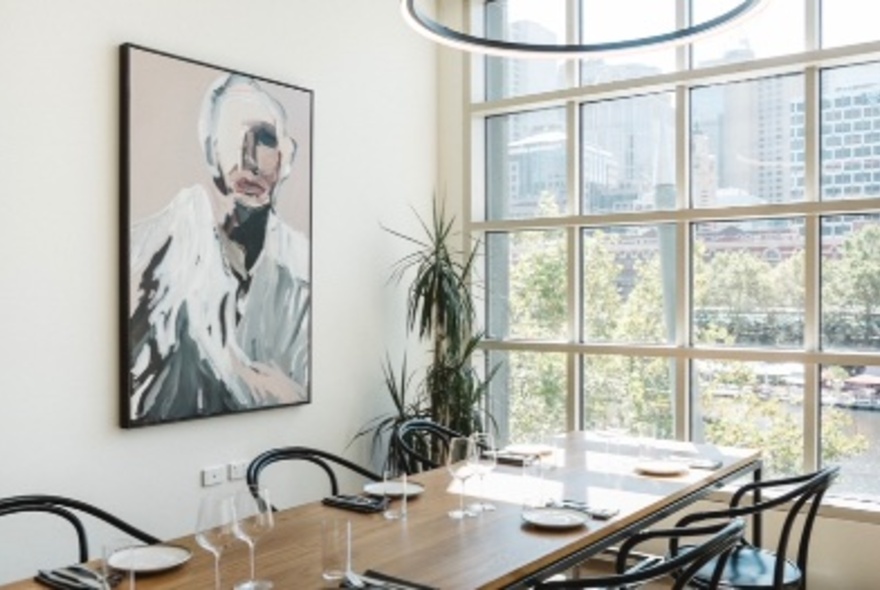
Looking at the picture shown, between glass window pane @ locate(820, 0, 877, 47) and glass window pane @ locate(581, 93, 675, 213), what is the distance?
84cm

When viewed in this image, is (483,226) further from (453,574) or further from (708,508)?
(453,574)

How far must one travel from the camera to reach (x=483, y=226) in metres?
5.39

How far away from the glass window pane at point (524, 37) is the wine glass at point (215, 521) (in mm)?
3749

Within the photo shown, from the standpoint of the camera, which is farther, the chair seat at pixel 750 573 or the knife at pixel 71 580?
the chair seat at pixel 750 573

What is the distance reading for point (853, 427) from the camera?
4.27 metres

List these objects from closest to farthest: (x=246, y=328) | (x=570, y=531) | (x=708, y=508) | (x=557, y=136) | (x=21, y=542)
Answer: (x=570, y=531), (x=21, y=542), (x=246, y=328), (x=708, y=508), (x=557, y=136)

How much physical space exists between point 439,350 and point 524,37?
1.99 metres

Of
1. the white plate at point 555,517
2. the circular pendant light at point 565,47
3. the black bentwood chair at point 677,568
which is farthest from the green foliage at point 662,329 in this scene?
the black bentwood chair at point 677,568

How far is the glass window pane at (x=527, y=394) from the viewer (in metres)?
5.18

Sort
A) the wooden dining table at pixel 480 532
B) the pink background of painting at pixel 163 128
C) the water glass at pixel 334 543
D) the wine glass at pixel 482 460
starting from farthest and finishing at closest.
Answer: the pink background of painting at pixel 163 128
the wine glass at pixel 482 460
the wooden dining table at pixel 480 532
the water glass at pixel 334 543

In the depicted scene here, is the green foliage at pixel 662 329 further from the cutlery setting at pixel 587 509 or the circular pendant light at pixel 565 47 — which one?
the cutlery setting at pixel 587 509

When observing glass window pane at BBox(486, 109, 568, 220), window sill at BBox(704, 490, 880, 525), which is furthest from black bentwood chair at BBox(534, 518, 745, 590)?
glass window pane at BBox(486, 109, 568, 220)

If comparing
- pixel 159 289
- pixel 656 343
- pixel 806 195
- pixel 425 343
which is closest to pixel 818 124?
pixel 806 195

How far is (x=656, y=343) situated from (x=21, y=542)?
324 centimetres
